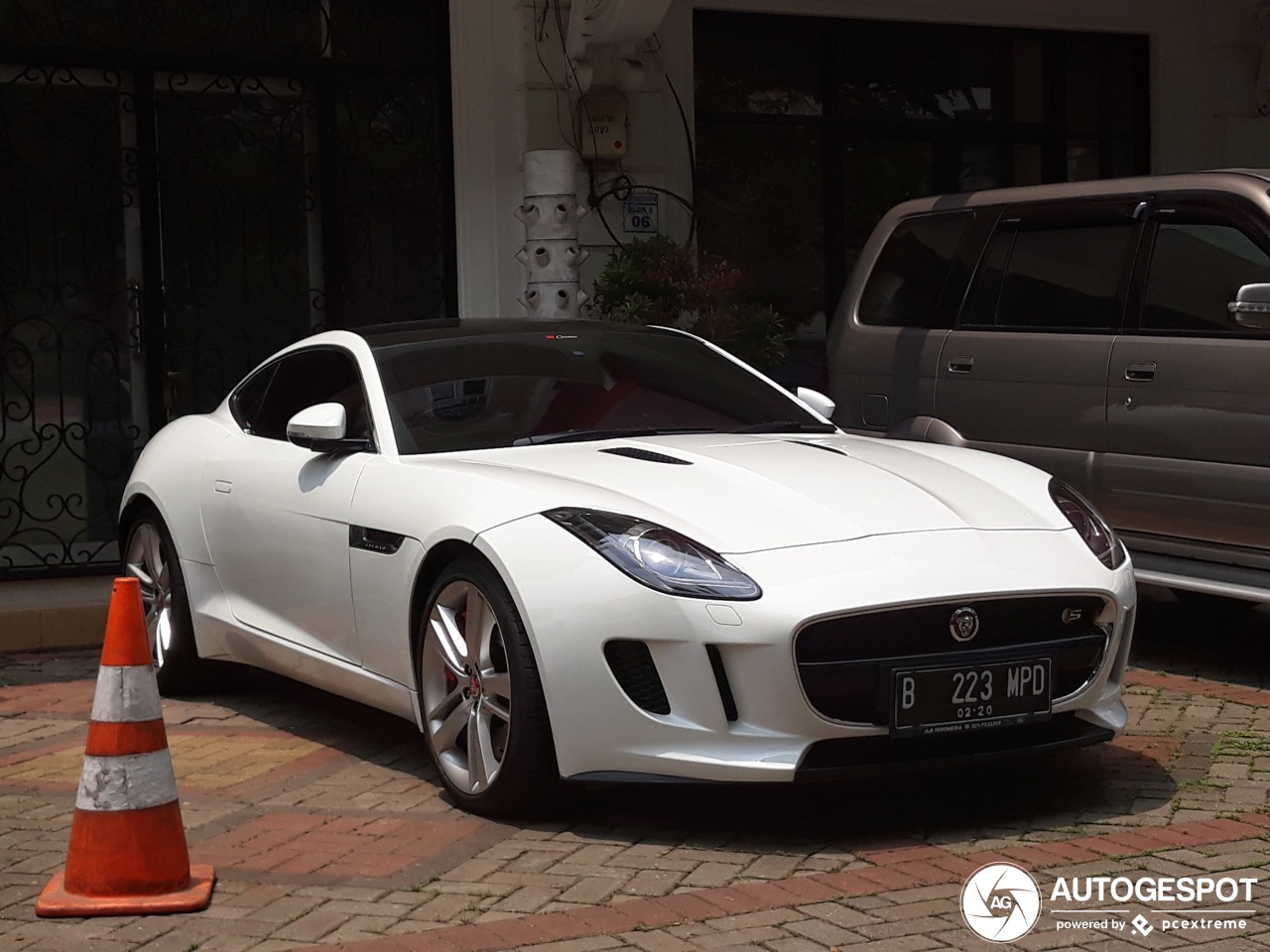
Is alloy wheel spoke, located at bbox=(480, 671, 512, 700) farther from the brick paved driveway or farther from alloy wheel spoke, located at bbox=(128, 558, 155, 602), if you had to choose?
alloy wheel spoke, located at bbox=(128, 558, 155, 602)

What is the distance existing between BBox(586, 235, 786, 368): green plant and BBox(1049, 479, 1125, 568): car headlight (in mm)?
4734

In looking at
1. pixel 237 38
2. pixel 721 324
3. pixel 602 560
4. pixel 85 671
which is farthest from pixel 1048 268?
pixel 237 38

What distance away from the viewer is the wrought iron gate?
10.0 m

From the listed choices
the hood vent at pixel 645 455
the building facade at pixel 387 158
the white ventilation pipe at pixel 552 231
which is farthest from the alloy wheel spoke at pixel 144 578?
the white ventilation pipe at pixel 552 231

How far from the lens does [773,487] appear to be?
4.95 meters

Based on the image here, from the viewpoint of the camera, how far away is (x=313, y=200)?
35.2 feet

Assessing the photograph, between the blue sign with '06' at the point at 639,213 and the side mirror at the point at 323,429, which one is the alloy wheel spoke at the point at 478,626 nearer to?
the side mirror at the point at 323,429

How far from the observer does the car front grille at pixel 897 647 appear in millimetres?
4496

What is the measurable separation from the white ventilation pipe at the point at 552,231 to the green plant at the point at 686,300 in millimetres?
226

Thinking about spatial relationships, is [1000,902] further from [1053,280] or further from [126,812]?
[1053,280]

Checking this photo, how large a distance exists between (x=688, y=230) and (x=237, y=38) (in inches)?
119

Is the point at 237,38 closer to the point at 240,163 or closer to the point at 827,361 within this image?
the point at 240,163
